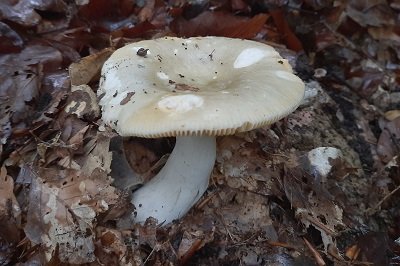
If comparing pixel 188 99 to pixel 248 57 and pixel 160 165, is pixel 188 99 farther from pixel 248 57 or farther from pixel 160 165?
pixel 160 165

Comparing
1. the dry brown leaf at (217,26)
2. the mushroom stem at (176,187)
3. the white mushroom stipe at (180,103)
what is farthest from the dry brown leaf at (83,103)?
the dry brown leaf at (217,26)

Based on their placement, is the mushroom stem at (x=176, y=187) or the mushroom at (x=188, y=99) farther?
the mushroom stem at (x=176, y=187)

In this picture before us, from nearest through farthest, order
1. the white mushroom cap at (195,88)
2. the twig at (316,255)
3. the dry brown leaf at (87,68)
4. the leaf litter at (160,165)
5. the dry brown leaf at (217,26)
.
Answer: the white mushroom cap at (195,88), the leaf litter at (160,165), the twig at (316,255), the dry brown leaf at (87,68), the dry brown leaf at (217,26)

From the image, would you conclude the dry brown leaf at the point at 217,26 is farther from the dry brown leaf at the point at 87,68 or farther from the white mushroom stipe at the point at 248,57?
the white mushroom stipe at the point at 248,57

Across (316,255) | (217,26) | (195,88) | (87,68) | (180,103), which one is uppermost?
(180,103)

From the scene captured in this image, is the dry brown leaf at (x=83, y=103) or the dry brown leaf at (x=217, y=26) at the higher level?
the dry brown leaf at (x=83, y=103)

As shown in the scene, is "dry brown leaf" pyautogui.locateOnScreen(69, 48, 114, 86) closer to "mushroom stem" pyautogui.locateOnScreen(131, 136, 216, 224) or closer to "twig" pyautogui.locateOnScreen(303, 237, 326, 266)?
"mushroom stem" pyautogui.locateOnScreen(131, 136, 216, 224)

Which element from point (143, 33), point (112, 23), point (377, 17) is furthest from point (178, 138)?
point (377, 17)

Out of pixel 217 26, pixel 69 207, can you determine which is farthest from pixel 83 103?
pixel 217 26
